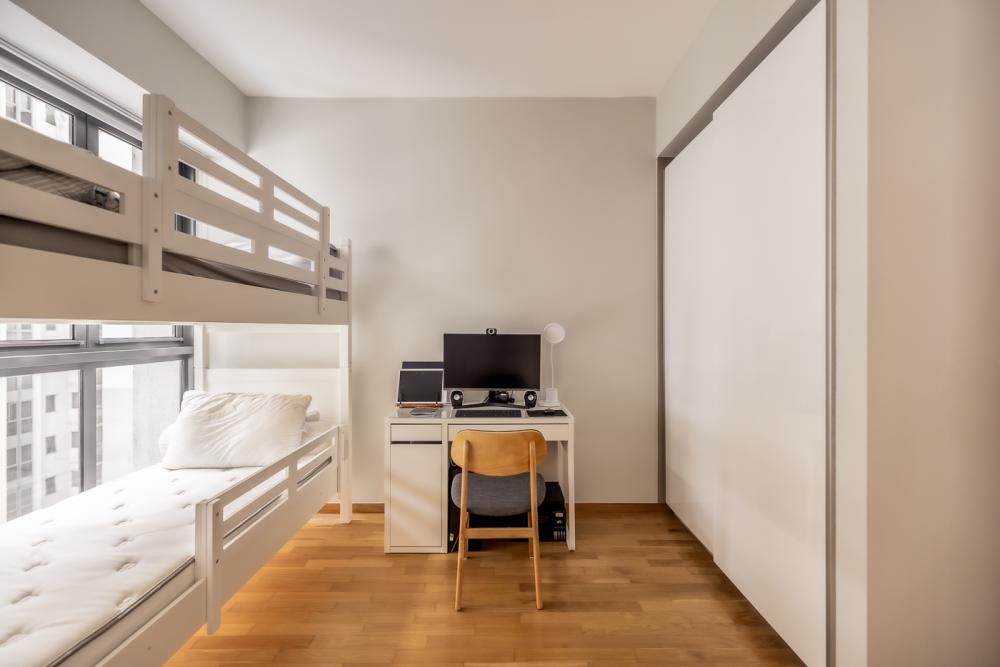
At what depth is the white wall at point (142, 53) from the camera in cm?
176

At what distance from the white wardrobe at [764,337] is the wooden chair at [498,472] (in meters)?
0.89

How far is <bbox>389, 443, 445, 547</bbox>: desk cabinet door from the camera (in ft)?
7.88

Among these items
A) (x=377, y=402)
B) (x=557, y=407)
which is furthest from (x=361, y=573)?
(x=557, y=407)

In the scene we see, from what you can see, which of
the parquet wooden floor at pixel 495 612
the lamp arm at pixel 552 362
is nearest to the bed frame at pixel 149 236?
the parquet wooden floor at pixel 495 612

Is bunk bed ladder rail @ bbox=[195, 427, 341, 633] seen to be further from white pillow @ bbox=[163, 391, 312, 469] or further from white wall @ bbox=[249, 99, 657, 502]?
white wall @ bbox=[249, 99, 657, 502]

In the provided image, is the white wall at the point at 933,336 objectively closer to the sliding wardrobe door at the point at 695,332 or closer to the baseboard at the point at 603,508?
the sliding wardrobe door at the point at 695,332

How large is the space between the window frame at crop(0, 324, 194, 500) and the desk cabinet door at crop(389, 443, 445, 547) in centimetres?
148

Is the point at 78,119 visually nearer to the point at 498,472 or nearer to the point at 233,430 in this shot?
the point at 233,430

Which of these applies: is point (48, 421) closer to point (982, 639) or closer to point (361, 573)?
point (361, 573)

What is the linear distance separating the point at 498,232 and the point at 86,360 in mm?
2326

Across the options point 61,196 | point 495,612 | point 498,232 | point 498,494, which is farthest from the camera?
point 498,232

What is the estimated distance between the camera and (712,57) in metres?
2.13

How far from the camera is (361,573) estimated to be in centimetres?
220

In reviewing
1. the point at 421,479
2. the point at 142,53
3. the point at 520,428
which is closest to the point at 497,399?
the point at 520,428
